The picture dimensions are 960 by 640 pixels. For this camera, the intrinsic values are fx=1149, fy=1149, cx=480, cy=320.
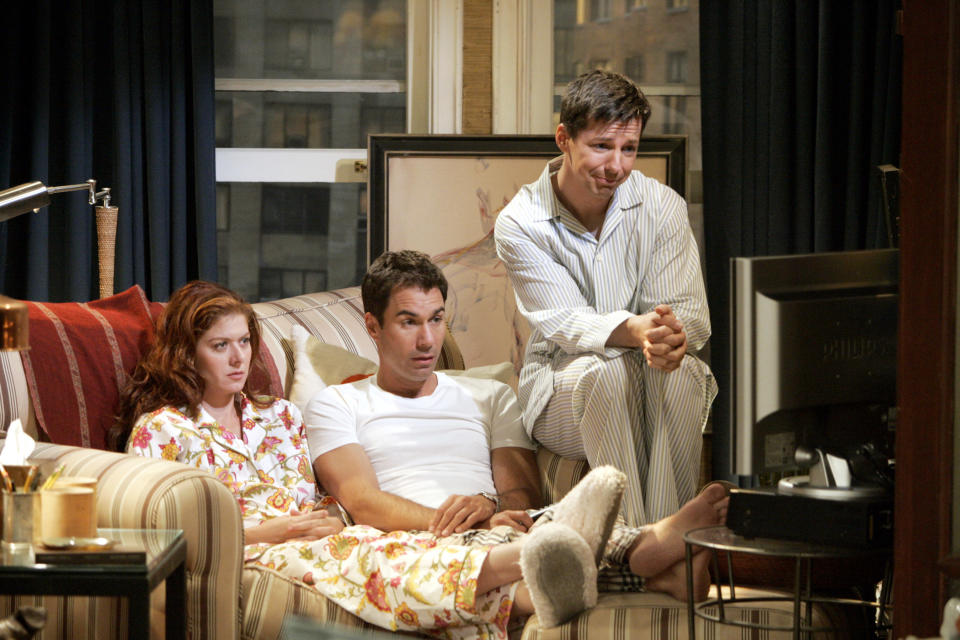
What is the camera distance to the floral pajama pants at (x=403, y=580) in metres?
1.98

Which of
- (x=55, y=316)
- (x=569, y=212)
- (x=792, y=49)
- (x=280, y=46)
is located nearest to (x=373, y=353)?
(x=569, y=212)

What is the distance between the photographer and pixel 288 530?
2.20 metres

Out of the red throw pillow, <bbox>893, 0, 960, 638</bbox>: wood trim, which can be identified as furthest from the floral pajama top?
<bbox>893, 0, 960, 638</bbox>: wood trim

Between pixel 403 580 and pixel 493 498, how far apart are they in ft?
1.57

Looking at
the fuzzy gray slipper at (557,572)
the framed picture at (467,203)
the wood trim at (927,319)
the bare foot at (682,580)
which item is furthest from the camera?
the framed picture at (467,203)

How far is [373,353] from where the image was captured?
115 inches

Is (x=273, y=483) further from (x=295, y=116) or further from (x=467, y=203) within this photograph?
(x=295, y=116)

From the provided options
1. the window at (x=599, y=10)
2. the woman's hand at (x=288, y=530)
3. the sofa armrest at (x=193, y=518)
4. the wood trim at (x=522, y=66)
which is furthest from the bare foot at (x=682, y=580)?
the window at (x=599, y=10)

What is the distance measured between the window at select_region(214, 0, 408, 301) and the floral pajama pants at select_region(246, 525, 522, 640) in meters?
2.03

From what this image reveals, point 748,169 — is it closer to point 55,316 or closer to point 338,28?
point 338,28

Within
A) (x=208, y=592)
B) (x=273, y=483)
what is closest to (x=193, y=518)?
(x=208, y=592)

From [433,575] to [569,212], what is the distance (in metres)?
1.01

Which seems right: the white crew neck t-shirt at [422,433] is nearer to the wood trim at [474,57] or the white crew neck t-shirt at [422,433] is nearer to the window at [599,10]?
the wood trim at [474,57]

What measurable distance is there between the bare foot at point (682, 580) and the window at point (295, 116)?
2.24m
